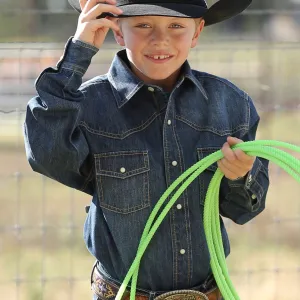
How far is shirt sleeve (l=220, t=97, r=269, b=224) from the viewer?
248 centimetres

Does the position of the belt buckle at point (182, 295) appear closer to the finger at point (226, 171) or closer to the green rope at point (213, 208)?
the green rope at point (213, 208)

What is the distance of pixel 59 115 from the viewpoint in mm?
2305

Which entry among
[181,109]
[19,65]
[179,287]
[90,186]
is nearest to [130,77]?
[181,109]

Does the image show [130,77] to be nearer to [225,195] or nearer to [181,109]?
[181,109]

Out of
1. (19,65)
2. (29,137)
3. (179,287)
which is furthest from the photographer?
(19,65)

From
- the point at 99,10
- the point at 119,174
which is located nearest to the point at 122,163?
the point at 119,174

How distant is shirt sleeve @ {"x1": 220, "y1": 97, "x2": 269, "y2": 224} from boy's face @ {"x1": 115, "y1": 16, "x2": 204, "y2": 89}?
12.6 inches

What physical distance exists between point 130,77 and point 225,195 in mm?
454

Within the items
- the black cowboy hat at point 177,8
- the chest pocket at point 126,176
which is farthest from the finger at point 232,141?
the black cowboy hat at point 177,8

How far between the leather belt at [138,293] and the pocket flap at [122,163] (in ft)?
1.04

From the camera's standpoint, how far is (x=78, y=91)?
2.36m

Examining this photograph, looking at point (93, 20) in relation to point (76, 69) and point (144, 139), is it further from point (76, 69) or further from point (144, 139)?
point (144, 139)

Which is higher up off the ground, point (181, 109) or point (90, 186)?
point (181, 109)

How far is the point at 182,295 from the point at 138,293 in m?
0.12
